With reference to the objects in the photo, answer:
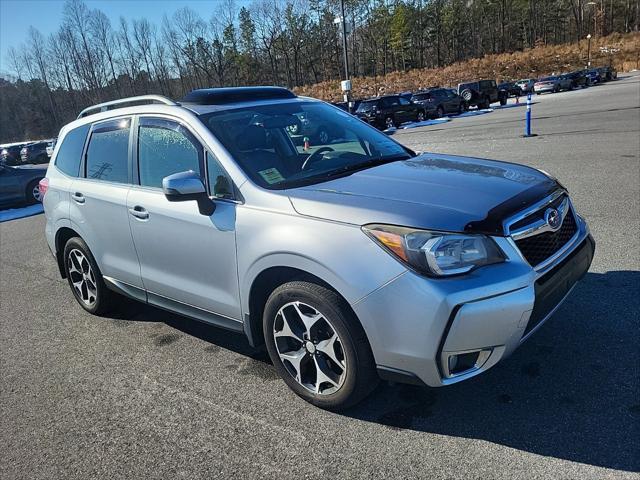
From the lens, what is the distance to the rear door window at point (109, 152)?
4.04 metres

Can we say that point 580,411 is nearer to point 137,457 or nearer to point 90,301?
point 137,457

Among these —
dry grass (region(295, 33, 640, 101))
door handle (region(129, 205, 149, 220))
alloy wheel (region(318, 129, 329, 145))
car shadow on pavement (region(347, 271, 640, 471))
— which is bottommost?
car shadow on pavement (region(347, 271, 640, 471))

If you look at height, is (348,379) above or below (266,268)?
below

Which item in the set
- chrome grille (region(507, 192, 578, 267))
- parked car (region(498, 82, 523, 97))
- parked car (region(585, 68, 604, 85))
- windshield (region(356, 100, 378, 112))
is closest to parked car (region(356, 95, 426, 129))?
windshield (region(356, 100, 378, 112))

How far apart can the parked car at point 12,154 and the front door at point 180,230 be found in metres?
34.6

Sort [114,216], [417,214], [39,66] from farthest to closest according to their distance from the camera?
[39,66] → [114,216] → [417,214]

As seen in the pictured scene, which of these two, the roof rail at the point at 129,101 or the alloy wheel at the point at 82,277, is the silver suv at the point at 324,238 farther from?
the alloy wheel at the point at 82,277

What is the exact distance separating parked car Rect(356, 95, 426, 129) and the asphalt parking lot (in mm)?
22756

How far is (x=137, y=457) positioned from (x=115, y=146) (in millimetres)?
2492

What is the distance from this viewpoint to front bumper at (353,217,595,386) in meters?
2.38

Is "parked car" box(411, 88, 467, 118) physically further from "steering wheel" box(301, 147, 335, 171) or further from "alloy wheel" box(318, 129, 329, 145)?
"steering wheel" box(301, 147, 335, 171)

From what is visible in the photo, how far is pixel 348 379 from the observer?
2781 mm

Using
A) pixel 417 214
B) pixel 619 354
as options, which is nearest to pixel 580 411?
pixel 619 354

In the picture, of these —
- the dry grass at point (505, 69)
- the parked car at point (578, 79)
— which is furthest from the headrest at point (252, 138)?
the dry grass at point (505, 69)
